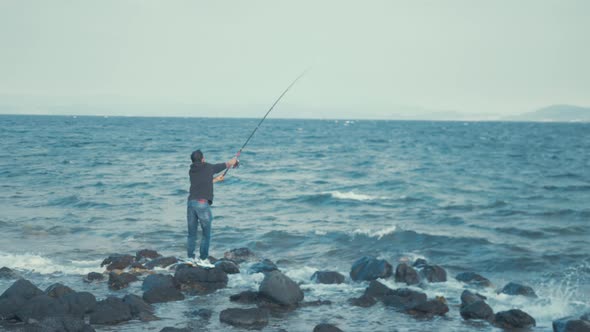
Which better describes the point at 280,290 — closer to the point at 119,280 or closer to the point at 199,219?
the point at 199,219

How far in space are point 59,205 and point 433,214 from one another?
1221 centimetres

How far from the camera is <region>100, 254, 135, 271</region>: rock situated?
11141mm

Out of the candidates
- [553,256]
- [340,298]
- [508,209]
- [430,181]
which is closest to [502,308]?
[340,298]

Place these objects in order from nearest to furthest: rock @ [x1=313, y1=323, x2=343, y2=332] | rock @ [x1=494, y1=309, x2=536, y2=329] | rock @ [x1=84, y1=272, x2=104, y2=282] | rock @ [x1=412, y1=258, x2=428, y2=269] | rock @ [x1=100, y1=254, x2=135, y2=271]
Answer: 1. rock @ [x1=313, y1=323, x2=343, y2=332]
2. rock @ [x1=494, y1=309, x2=536, y2=329]
3. rock @ [x1=84, y1=272, x2=104, y2=282]
4. rock @ [x1=100, y1=254, x2=135, y2=271]
5. rock @ [x1=412, y1=258, x2=428, y2=269]

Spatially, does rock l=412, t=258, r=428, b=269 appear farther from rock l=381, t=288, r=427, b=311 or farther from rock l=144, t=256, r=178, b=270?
rock l=144, t=256, r=178, b=270

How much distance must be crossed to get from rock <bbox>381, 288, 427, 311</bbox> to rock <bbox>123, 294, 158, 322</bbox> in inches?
137

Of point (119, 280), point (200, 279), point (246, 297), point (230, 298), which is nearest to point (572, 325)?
point (246, 297)

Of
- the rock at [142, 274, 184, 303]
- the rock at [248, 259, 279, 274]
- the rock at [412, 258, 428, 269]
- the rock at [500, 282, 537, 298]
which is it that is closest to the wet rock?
the rock at [500, 282, 537, 298]

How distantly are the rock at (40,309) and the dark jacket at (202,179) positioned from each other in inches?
133

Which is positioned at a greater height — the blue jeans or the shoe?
the blue jeans

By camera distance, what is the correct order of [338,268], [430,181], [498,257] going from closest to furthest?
[338,268]
[498,257]
[430,181]

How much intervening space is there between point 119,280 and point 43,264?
251cm

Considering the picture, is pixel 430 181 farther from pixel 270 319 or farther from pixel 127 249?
pixel 270 319

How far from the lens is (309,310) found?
8578 mm
